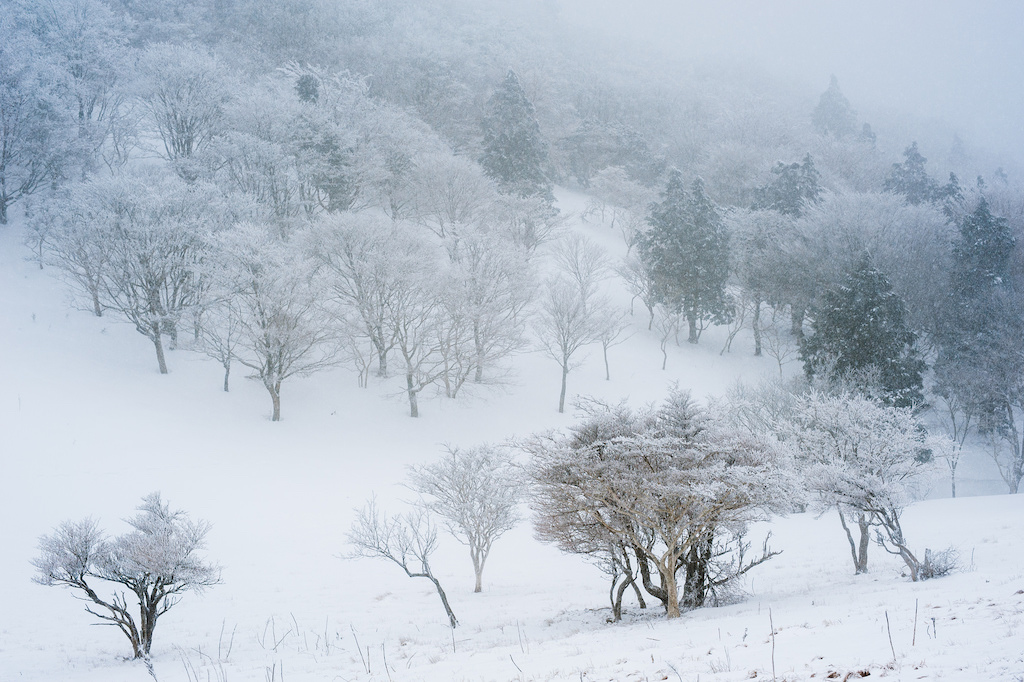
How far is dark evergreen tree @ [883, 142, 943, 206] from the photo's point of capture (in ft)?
160

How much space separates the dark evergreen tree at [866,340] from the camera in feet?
99.7

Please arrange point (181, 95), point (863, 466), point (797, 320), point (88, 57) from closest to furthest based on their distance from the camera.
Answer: point (863, 466) < point (181, 95) < point (88, 57) < point (797, 320)

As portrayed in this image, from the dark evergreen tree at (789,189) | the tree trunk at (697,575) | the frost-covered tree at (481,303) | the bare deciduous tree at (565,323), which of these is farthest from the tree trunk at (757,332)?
the tree trunk at (697,575)

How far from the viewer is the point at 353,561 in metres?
20.8

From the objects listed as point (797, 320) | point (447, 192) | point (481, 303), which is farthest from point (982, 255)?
point (447, 192)

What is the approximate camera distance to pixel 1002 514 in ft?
67.5

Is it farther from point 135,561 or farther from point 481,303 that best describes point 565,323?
point 135,561

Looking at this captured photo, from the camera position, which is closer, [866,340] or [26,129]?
[866,340]

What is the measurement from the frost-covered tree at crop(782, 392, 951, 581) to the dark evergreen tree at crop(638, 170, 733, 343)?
23.0m

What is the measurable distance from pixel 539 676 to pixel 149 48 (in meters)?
47.1

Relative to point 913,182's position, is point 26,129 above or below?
below

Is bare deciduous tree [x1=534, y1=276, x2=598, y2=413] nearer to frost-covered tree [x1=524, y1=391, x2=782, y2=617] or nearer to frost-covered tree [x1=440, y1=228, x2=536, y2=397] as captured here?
frost-covered tree [x1=440, y1=228, x2=536, y2=397]

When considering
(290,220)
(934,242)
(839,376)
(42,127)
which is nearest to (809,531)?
(839,376)

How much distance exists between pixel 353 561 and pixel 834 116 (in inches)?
3001
